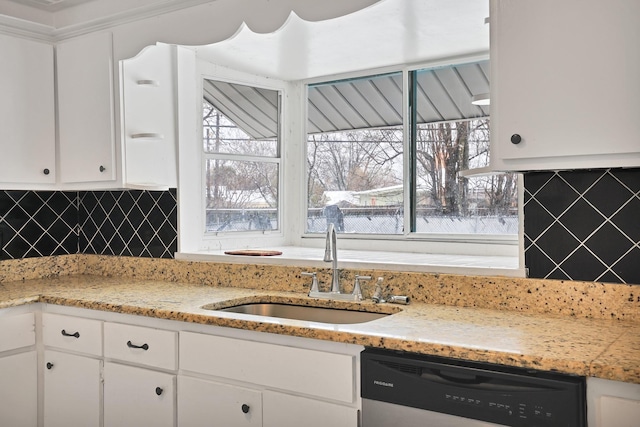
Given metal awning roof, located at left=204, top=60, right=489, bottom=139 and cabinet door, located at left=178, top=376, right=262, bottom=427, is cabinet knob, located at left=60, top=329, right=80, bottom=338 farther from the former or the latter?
metal awning roof, located at left=204, top=60, right=489, bottom=139

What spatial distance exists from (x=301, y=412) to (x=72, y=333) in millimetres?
1186

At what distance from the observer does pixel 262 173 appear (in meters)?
3.33

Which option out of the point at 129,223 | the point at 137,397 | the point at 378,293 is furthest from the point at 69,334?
the point at 378,293

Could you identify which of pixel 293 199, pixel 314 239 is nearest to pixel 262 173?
pixel 293 199

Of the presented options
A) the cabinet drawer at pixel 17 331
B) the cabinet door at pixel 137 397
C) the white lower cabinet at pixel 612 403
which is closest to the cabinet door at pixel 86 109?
the cabinet drawer at pixel 17 331

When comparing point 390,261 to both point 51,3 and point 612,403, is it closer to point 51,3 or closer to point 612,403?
point 612,403

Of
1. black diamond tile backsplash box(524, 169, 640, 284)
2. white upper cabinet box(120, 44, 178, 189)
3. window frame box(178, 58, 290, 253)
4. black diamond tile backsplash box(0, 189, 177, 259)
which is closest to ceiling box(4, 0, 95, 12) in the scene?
white upper cabinet box(120, 44, 178, 189)

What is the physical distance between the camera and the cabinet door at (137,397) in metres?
2.28

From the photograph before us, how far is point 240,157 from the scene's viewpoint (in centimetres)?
325

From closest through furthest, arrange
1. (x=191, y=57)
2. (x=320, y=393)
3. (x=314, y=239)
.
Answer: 1. (x=320, y=393)
2. (x=191, y=57)
3. (x=314, y=239)

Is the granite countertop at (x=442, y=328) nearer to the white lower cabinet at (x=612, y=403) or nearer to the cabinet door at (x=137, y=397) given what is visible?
the white lower cabinet at (x=612, y=403)

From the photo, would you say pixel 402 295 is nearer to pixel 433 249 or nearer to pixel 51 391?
pixel 433 249

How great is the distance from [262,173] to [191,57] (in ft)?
2.31

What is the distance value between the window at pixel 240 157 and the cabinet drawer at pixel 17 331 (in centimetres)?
93
